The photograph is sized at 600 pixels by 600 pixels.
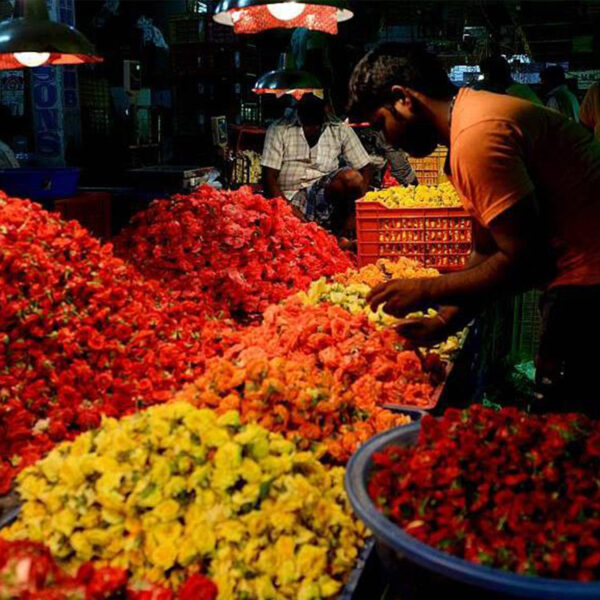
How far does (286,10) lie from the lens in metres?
3.74

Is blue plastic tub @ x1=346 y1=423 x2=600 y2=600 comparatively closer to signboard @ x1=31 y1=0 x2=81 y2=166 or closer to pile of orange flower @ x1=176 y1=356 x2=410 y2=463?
pile of orange flower @ x1=176 y1=356 x2=410 y2=463

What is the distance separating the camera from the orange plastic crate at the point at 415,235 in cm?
420

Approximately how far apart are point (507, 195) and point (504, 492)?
987 millimetres

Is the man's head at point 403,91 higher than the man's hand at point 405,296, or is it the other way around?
the man's head at point 403,91

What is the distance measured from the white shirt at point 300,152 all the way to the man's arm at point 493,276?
4.16 metres

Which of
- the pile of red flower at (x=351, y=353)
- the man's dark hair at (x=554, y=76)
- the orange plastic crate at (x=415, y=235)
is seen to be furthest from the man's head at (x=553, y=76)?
the pile of red flower at (x=351, y=353)

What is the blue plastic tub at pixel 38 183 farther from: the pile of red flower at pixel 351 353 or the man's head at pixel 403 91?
the man's head at pixel 403 91

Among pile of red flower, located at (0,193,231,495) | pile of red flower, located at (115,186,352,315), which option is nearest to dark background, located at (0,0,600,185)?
pile of red flower, located at (115,186,352,315)

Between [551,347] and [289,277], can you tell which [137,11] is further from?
[551,347]

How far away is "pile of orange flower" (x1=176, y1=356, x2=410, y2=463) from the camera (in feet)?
7.06

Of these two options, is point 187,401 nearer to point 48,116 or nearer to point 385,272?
point 385,272

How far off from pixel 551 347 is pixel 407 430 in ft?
3.59

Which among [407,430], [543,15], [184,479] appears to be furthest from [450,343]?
[543,15]

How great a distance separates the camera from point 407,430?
197 cm
